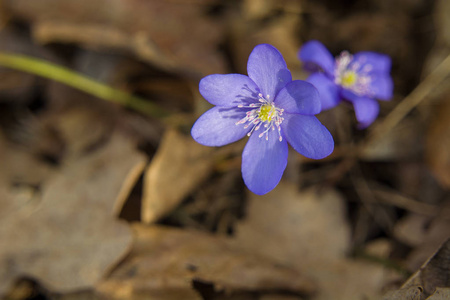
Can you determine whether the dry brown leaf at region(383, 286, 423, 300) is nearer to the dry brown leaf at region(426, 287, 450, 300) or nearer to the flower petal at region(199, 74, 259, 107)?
the dry brown leaf at region(426, 287, 450, 300)

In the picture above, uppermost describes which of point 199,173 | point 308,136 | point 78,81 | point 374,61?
point 78,81

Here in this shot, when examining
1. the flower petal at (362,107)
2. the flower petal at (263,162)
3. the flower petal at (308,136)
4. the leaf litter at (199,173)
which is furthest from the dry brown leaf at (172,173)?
the flower petal at (362,107)

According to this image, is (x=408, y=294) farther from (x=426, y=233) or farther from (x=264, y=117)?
(x=264, y=117)

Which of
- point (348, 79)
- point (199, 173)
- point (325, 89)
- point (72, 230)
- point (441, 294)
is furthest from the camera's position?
point (199, 173)

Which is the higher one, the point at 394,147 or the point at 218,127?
the point at 218,127

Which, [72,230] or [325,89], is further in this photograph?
[72,230]

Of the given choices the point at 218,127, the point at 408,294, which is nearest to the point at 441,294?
the point at 408,294

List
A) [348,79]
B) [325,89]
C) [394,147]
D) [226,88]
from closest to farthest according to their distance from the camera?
→ [226,88]
[325,89]
[348,79]
[394,147]

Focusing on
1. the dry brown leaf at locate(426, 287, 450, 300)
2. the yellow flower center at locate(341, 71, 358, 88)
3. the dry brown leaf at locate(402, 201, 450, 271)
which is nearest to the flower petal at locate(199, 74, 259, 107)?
the yellow flower center at locate(341, 71, 358, 88)
